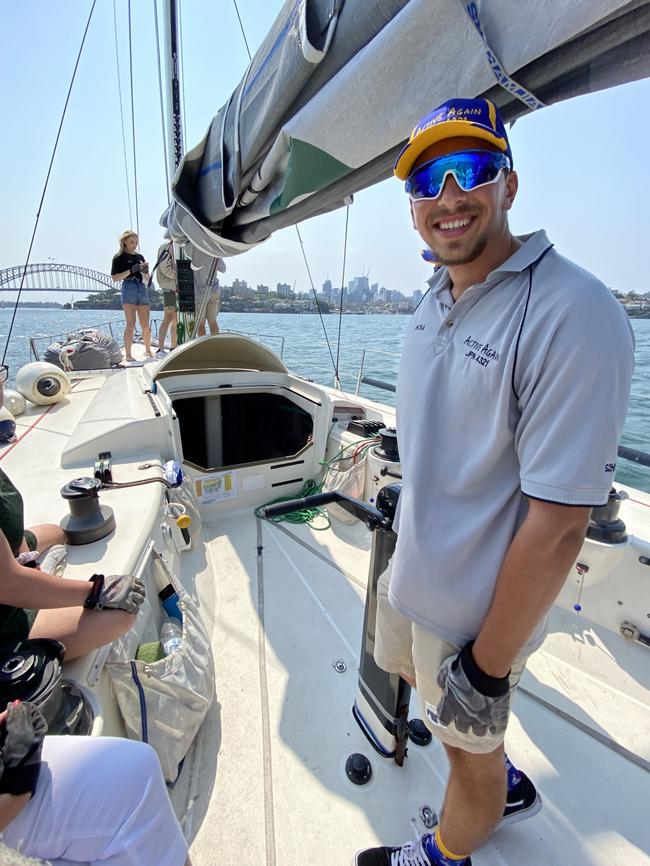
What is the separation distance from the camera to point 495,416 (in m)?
0.73

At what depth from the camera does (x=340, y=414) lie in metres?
3.66

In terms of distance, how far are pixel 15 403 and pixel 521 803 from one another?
3.68 metres

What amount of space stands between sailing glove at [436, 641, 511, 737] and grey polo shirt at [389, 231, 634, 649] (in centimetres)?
7

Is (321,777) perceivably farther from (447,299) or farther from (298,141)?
(298,141)

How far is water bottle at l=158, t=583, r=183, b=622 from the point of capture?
1.79m

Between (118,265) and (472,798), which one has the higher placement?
(118,265)

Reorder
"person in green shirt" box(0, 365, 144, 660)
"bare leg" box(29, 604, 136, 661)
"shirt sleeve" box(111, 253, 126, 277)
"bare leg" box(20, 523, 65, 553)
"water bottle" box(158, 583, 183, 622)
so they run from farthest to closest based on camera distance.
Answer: "shirt sleeve" box(111, 253, 126, 277) < "water bottle" box(158, 583, 183, 622) < "bare leg" box(20, 523, 65, 553) < "bare leg" box(29, 604, 136, 661) < "person in green shirt" box(0, 365, 144, 660)

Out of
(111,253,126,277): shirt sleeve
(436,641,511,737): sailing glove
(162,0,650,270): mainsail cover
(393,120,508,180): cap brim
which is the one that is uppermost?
(162,0,650,270): mainsail cover

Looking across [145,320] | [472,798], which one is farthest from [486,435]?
[145,320]

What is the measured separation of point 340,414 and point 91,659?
8.99 feet

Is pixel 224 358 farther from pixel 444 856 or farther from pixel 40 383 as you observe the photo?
pixel 444 856

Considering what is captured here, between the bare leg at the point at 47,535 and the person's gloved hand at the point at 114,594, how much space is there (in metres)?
0.39

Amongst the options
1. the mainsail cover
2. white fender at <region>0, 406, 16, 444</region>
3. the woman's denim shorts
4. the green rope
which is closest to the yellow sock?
the mainsail cover

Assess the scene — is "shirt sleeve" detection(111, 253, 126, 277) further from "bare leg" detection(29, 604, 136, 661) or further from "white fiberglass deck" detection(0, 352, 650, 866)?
"bare leg" detection(29, 604, 136, 661)
